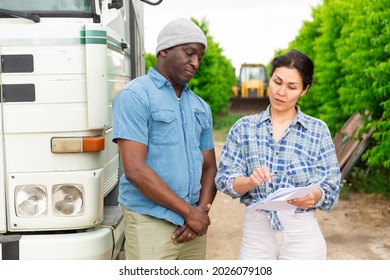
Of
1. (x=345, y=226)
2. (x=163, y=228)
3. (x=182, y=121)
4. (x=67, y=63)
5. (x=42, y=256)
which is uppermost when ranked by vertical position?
(x=67, y=63)

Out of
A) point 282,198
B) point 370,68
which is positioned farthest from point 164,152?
point 370,68

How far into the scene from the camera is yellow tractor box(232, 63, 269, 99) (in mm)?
40469

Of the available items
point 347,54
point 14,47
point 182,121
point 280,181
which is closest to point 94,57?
point 14,47

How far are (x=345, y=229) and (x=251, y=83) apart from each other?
33807 millimetres

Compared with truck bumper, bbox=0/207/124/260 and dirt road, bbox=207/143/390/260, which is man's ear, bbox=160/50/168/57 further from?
dirt road, bbox=207/143/390/260

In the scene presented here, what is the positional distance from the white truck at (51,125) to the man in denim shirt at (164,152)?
423 mm

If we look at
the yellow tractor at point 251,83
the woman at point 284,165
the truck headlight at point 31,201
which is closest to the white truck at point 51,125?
the truck headlight at point 31,201

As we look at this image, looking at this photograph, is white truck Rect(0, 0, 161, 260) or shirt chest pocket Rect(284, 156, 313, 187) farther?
white truck Rect(0, 0, 161, 260)

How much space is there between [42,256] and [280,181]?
55.8 inches

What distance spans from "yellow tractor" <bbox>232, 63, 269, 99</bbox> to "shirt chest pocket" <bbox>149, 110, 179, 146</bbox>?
3715 cm

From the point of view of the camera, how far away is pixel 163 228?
3.15 m

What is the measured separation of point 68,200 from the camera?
3.58 m

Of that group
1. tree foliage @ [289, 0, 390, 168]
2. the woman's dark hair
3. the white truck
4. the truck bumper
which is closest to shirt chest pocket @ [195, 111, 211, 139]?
the woman's dark hair

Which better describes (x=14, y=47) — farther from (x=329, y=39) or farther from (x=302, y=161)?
(x=329, y=39)
